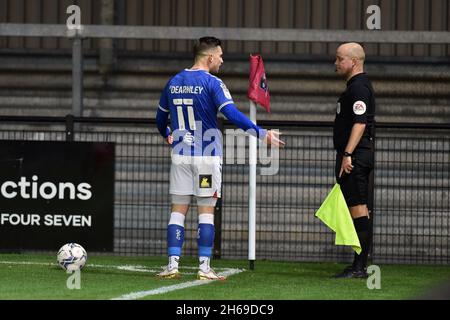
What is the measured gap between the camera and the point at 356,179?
983 cm

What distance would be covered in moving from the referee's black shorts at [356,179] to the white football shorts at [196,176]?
1079 mm

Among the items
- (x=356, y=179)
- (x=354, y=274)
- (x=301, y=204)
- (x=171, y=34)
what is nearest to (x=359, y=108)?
(x=356, y=179)

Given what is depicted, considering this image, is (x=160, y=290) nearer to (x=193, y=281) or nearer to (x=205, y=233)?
(x=193, y=281)

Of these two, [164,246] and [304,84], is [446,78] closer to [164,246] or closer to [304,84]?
[304,84]

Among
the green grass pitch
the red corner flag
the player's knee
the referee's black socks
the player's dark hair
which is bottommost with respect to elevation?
the green grass pitch

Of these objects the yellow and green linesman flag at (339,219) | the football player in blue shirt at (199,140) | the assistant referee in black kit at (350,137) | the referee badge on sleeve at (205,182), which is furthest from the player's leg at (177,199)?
the assistant referee in black kit at (350,137)

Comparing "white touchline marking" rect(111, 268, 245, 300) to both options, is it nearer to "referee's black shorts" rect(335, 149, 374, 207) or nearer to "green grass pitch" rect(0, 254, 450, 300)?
"green grass pitch" rect(0, 254, 450, 300)

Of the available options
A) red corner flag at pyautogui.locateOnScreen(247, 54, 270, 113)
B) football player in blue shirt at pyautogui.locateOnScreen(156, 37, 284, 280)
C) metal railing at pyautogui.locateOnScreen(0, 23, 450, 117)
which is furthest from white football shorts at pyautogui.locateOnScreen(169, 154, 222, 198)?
metal railing at pyautogui.locateOnScreen(0, 23, 450, 117)

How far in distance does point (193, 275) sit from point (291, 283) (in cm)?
92

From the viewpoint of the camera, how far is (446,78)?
1506 cm

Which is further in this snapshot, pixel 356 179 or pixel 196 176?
pixel 356 179

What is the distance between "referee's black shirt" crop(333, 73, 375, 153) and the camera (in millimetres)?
9633

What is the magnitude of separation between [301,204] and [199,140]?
399 centimetres
